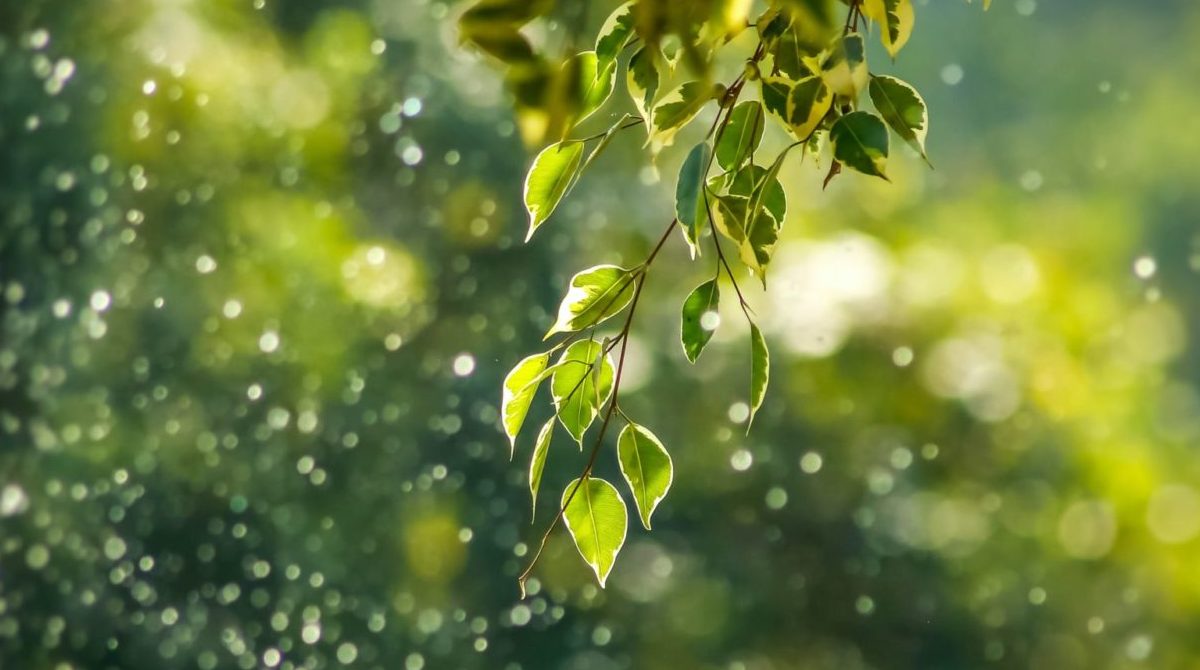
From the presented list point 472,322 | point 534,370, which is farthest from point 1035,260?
point 534,370

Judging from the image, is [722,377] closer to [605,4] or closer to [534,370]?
[605,4]

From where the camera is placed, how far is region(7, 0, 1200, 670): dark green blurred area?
1687 millimetres

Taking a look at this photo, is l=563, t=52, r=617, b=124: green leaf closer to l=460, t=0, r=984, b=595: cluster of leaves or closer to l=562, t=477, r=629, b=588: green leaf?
l=460, t=0, r=984, b=595: cluster of leaves

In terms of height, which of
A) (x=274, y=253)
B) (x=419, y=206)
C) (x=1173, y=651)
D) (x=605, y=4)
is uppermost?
(x=605, y=4)

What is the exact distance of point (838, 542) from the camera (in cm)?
170

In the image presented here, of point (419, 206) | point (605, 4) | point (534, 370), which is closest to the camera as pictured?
point (534, 370)

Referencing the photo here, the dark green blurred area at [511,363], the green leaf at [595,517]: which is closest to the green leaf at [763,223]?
the green leaf at [595,517]

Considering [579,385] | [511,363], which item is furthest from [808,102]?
[511,363]

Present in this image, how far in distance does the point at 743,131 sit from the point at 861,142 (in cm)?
7

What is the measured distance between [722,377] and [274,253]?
686 millimetres

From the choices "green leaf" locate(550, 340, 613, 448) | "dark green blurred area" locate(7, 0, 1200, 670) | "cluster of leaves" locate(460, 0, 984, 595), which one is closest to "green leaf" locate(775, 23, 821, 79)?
"cluster of leaves" locate(460, 0, 984, 595)

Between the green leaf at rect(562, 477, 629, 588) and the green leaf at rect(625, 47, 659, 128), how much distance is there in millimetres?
143

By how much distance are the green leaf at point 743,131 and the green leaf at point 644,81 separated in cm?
4

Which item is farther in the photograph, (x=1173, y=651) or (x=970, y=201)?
(x=970, y=201)
